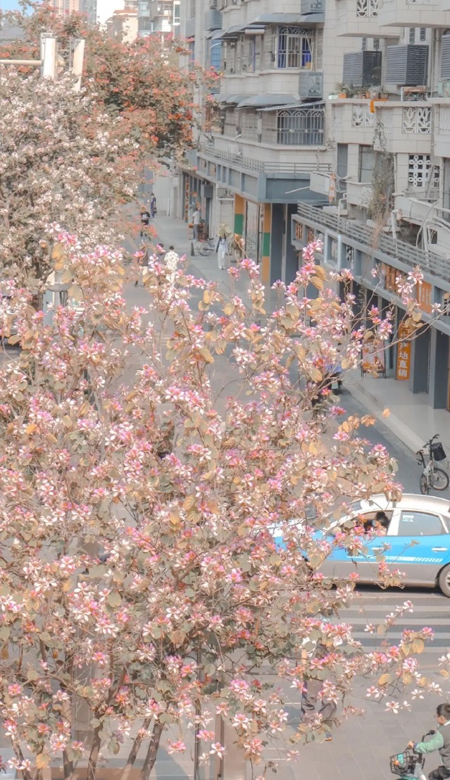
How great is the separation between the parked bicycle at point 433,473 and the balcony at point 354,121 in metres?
13.0

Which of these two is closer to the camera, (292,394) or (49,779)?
(292,394)

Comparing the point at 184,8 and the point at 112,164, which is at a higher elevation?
the point at 184,8

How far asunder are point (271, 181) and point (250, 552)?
39.0 metres

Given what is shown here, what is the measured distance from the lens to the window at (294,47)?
156ft

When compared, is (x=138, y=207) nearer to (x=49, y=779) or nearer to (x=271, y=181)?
(x=271, y=181)

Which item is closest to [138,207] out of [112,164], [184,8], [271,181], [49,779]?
[112,164]

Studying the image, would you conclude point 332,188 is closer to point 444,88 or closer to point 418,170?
point 418,170

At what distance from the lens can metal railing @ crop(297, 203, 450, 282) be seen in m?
25.7

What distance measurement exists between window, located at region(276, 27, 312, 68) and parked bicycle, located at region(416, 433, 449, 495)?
2723 cm

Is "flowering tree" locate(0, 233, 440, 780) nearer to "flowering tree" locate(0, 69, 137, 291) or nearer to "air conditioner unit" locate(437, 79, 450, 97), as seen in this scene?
"flowering tree" locate(0, 69, 137, 291)

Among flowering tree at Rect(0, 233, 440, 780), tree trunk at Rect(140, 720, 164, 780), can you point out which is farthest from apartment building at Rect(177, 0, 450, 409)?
tree trunk at Rect(140, 720, 164, 780)

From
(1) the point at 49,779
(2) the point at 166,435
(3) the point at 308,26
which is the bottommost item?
(1) the point at 49,779

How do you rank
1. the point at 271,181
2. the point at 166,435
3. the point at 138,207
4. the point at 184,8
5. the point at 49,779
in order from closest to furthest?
the point at 166,435
the point at 49,779
the point at 138,207
the point at 271,181
the point at 184,8

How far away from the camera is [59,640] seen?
7930mm
